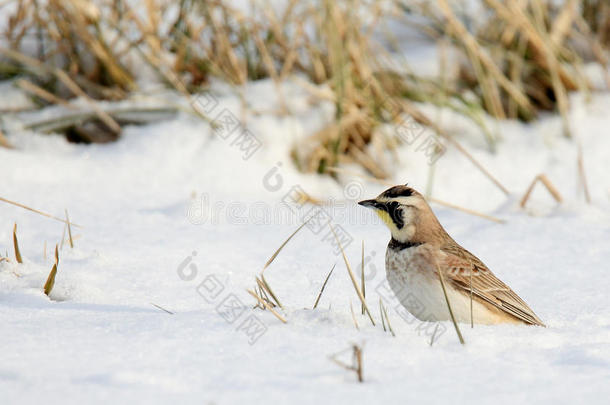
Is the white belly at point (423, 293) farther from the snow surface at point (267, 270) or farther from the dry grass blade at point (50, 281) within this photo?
the dry grass blade at point (50, 281)

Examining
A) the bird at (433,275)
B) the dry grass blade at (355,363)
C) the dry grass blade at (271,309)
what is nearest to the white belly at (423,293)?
the bird at (433,275)

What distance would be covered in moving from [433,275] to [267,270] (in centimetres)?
85

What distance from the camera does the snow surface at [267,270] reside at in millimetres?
2400

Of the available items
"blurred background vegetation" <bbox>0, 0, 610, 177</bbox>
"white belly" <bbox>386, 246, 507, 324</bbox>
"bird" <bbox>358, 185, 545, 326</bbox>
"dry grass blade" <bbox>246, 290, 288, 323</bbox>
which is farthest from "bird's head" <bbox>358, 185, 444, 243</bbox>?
"blurred background vegetation" <bbox>0, 0, 610, 177</bbox>

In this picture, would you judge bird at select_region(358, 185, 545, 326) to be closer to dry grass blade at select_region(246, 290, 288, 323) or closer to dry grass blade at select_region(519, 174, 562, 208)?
dry grass blade at select_region(246, 290, 288, 323)

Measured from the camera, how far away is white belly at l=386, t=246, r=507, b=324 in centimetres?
343

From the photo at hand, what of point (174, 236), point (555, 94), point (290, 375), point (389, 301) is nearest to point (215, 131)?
point (174, 236)

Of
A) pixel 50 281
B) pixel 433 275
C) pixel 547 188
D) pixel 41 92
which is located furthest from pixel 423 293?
pixel 41 92

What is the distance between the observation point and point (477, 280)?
3691mm

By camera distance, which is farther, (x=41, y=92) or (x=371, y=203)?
(x=41, y=92)

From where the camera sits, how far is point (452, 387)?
7.81 ft

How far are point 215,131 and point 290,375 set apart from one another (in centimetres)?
344

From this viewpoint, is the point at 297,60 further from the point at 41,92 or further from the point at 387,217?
the point at 387,217

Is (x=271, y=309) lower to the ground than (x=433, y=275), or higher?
lower
